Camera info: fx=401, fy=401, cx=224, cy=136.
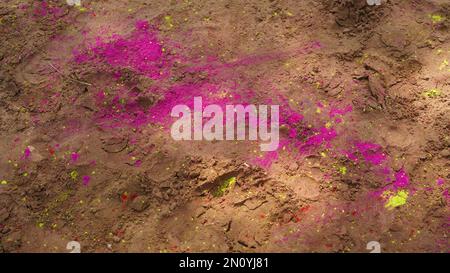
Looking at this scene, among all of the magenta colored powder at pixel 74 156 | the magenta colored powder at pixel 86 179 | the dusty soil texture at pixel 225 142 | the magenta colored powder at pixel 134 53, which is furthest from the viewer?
the magenta colored powder at pixel 134 53

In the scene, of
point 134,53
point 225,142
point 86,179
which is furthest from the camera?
point 134,53

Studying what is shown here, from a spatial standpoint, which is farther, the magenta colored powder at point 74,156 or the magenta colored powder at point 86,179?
the magenta colored powder at point 74,156

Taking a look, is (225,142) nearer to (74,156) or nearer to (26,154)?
(74,156)

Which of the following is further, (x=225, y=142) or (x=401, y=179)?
(x=225, y=142)

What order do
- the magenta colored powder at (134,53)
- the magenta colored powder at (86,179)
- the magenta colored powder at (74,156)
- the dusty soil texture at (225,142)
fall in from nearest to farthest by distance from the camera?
the dusty soil texture at (225,142), the magenta colored powder at (86,179), the magenta colored powder at (74,156), the magenta colored powder at (134,53)

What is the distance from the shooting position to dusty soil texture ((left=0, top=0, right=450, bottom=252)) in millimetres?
2787

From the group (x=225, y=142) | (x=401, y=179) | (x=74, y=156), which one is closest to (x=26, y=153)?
(x=74, y=156)

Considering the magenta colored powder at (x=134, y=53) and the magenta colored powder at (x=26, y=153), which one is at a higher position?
the magenta colored powder at (x=134, y=53)

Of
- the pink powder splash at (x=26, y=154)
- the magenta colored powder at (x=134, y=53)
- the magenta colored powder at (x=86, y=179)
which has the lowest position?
the magenta colored powder at (x=86, y=179)

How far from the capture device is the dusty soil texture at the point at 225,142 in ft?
9.14

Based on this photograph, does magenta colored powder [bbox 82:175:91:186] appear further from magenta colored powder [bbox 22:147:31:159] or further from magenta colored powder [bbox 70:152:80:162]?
magenta colored powder [bbox 22:147:31:159]

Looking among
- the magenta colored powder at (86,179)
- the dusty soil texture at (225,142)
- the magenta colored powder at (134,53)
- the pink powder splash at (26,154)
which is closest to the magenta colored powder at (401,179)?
the dusty soil texture at (225,142)

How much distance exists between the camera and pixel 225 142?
3152 millimetres

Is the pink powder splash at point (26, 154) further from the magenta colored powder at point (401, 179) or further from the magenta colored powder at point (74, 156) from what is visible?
the magenta colored powder at point (401, 179)
